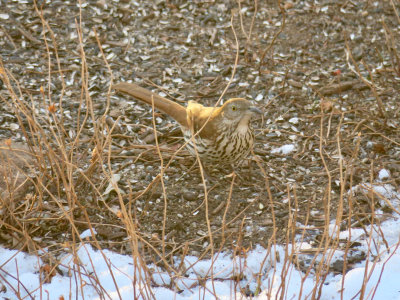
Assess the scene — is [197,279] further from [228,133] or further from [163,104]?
[163,104]

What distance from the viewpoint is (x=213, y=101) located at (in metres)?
5.58

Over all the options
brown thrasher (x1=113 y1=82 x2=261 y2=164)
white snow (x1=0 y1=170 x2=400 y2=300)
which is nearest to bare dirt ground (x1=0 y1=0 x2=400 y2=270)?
white snow (x1=0 y1=170 x2=400 y2=300)

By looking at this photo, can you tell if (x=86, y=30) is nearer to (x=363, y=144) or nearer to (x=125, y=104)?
(x=125, y=104)

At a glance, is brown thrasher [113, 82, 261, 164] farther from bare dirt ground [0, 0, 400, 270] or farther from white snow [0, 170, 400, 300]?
white snow [0, 170, 400, 300]

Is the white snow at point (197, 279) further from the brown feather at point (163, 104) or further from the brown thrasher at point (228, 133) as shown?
the brown feather at point (163, 104)

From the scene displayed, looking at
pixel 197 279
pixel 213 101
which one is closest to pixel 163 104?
pixel 213 101

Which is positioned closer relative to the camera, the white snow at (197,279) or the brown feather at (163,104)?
the white snow at (197,279)

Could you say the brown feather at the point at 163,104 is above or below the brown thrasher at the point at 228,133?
above

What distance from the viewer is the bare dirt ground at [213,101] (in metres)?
4.34

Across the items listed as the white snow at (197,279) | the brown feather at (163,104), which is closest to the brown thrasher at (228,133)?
the brown feather at (163,104)

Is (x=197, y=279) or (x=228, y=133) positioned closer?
(x=197, y=279)

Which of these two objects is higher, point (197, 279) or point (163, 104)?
point (163, 104)

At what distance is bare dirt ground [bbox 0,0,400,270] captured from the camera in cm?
434

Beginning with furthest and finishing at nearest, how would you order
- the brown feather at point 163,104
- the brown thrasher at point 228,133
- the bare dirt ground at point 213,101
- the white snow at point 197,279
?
1. the brown feather at point 163,104
2. the brown thrasher at point 228,133
3. the bare dirt ground at point 213,101
4. the white snow at point 197,279
